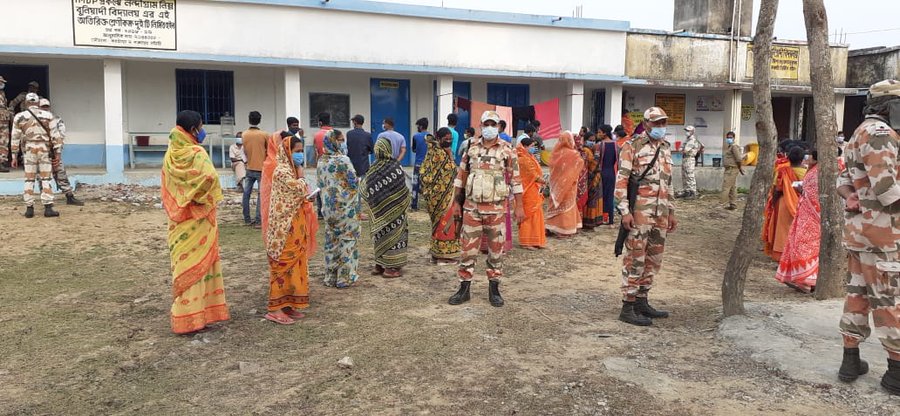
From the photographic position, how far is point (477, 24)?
14.7 m

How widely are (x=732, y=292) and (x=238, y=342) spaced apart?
3844 mm

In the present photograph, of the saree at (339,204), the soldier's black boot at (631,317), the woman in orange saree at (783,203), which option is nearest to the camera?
the soldier's black boot at (631,317)

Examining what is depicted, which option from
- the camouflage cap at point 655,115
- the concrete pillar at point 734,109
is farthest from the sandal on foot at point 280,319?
the concrete pillar at point 734,109

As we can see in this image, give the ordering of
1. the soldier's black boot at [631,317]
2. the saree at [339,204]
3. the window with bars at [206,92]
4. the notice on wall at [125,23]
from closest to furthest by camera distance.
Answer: the soldier's black boot at [631,317]
the saree at [339,204]
the notice on wall at [125,23]
the window with bars at [206,92]

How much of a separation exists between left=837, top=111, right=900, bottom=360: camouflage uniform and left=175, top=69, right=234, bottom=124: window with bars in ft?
42.2

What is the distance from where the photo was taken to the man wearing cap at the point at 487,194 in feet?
18.8

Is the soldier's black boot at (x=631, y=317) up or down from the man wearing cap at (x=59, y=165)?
down

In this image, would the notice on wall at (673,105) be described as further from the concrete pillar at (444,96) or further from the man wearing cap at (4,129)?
the man wearing cap at (4,129)

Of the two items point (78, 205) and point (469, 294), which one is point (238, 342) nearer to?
point (469, 294)

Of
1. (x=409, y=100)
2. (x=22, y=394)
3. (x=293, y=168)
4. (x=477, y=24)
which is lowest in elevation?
(x=22, y=394)

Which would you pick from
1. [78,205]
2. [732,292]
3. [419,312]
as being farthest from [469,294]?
[78,205]

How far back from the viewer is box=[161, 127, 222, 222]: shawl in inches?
190

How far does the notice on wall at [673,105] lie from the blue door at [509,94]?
401 centimetres

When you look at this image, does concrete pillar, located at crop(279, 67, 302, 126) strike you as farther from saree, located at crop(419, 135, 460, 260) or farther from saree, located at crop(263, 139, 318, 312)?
saree, located at crop(263, 139, 318, 312)
